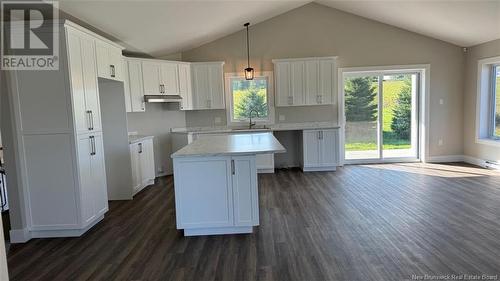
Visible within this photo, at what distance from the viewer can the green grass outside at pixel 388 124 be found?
694 cm

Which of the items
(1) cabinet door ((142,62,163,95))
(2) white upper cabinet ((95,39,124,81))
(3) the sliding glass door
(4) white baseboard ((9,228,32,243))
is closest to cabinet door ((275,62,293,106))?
(3) the sliding glass door

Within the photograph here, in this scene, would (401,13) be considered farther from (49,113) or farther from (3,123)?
(3,123)

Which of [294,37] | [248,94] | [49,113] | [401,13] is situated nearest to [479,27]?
[401,13]

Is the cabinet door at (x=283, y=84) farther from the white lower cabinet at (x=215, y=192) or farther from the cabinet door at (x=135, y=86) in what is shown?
the white lower cabinet at (x=215, y=192)

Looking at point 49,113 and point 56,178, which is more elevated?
point 49,113

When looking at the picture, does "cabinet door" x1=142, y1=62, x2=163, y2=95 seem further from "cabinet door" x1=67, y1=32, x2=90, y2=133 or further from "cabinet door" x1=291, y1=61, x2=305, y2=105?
"cabinet door" x1=291, y1=61, x2=305, y2=105

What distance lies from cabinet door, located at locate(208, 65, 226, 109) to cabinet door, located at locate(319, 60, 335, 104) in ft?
6.92

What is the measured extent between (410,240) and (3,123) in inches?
170

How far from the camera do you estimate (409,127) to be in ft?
23.3

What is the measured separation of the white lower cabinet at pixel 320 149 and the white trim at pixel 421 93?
65 centimetres

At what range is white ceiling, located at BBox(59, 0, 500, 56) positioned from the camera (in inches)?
156

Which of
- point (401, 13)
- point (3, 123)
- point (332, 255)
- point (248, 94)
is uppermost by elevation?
point (401, 13)

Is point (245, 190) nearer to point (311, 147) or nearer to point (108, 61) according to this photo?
point (108, 61)

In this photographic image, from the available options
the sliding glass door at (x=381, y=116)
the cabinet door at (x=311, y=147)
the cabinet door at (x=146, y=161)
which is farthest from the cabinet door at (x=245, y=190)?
the sliding glass door at (x=381, y=116)
